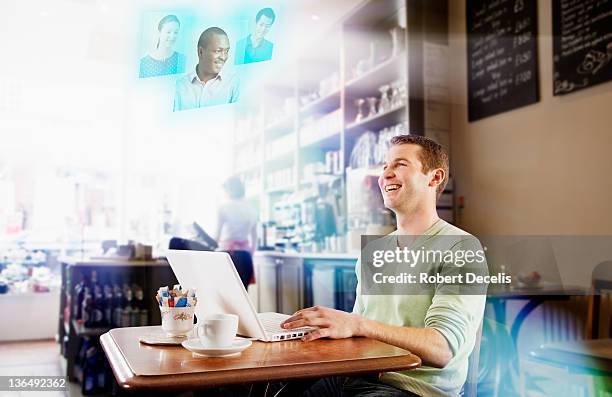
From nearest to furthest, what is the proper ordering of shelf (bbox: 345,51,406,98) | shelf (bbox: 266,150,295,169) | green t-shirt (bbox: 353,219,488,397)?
green t-shirt (bbox: 353,219,488,397) < shelf (bbox: 345,51,406,98) < shelf (bbox: 266,150,295,169)

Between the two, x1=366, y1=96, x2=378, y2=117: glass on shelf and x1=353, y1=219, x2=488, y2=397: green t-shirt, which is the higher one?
x1=366, y1=96, x2=378, y2=117: glass on shelf

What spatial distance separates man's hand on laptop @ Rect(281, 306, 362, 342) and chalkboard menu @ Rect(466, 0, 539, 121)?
2.14m

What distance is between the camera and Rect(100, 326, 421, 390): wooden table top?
0.81m

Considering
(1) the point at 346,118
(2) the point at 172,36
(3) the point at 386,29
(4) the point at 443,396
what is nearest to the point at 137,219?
(1) the point at 346,118

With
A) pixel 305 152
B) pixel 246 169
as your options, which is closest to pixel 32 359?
pixel 305 152

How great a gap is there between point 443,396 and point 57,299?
4180 mm

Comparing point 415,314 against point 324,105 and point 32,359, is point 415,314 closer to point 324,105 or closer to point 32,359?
point 32,359

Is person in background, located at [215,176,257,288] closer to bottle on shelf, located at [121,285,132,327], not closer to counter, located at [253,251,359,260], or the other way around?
counter, located at [253,251,359,260]

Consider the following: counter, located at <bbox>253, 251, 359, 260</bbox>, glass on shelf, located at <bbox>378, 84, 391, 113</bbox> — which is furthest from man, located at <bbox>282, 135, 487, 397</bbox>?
glass on shelf, located at <bbox>378, 84, 391, 113</bbox>

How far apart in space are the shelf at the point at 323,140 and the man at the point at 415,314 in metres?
2.80

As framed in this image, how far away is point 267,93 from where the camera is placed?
18.2ft

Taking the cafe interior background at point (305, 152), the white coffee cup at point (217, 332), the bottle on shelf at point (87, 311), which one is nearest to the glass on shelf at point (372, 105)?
the cafe interior background at point (305, 152)

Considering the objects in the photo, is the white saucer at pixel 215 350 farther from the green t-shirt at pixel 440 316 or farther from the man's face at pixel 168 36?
the man's face at pixel 168 36

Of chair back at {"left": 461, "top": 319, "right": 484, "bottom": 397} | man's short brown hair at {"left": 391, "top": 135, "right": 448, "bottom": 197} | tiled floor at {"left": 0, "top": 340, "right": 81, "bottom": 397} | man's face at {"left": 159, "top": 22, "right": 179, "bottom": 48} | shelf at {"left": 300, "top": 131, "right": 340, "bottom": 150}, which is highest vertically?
A: shelf at {"left": 300, "top": 131, "right": 340, "bottom": 150}
